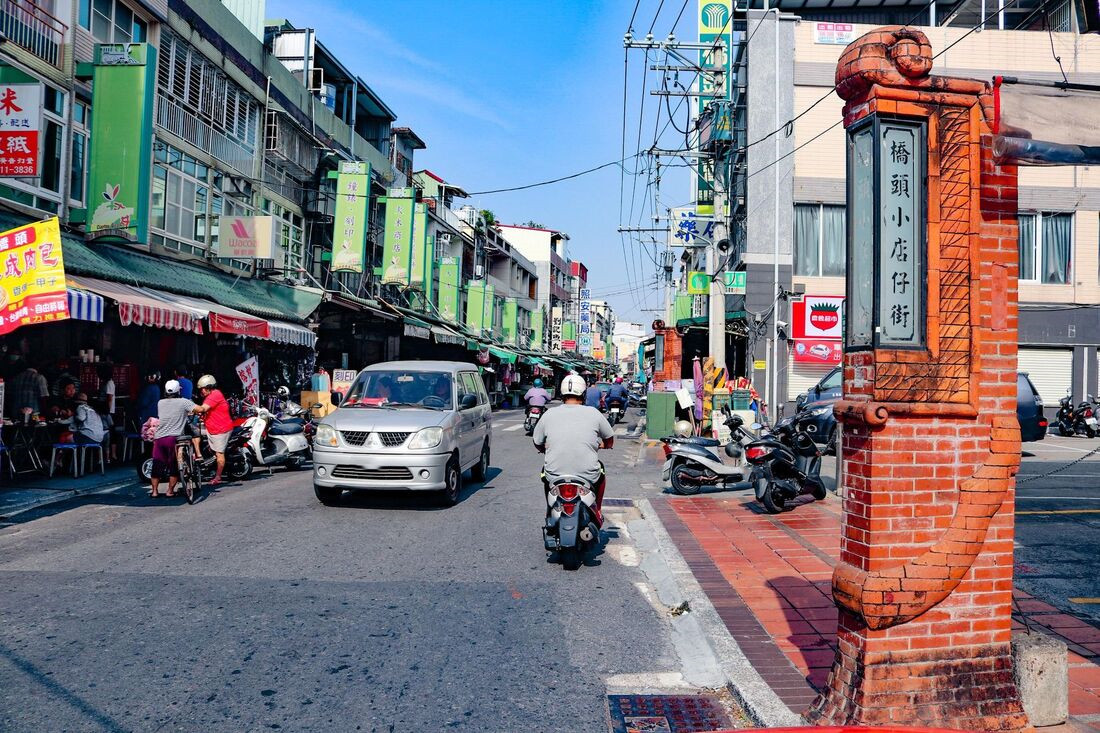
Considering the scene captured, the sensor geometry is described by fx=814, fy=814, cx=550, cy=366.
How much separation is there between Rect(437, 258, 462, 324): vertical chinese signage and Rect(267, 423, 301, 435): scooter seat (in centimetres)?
2277

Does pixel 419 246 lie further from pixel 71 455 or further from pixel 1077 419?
pixel 1077 419

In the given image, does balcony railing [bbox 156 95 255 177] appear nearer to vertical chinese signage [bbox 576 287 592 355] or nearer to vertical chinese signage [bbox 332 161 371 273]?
vertical chinese signage [bbox 332 161 371 273]

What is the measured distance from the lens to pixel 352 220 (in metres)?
23.5

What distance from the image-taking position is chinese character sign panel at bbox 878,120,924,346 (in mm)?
3793

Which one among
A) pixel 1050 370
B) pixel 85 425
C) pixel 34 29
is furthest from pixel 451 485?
pixel 1050 370

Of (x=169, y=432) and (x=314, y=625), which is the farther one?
(x=169, y=432)

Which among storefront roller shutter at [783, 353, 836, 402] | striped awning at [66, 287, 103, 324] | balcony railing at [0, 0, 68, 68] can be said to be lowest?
storefront roller shutter at [783, 353, 836, 402]

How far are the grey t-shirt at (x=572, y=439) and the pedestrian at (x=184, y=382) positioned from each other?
921 centimetres

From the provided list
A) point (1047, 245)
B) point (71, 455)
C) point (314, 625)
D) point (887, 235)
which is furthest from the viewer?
point (1047, 245)

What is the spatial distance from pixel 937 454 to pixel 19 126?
515 inches

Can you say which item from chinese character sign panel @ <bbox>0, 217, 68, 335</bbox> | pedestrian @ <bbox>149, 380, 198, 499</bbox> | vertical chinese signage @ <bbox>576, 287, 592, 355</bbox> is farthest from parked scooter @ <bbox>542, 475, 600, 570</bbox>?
vertical chinese signage @ <bbox>576, 287, 592, 355</bbox>

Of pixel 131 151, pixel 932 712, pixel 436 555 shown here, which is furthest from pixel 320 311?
pixel 932 712

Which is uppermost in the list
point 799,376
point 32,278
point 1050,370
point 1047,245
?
point 1047,245

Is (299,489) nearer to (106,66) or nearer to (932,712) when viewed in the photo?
(106,66)
